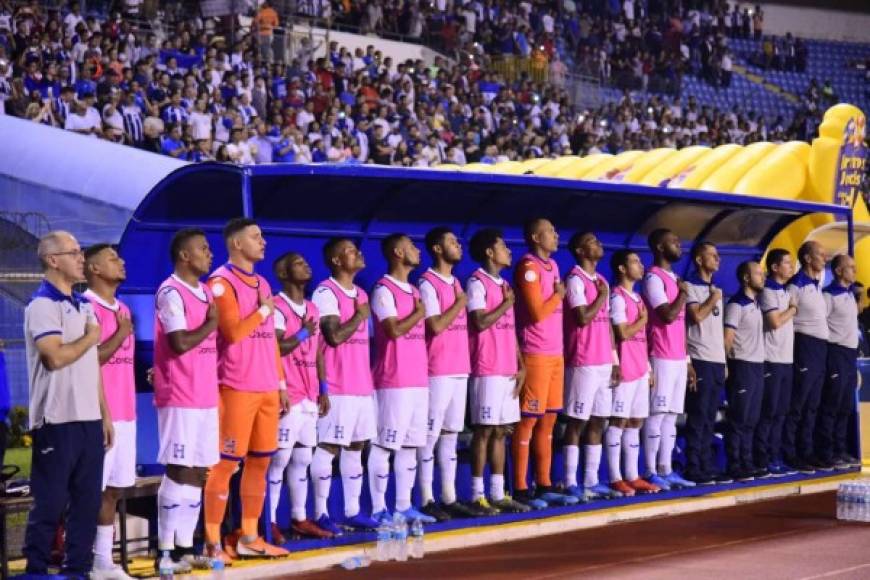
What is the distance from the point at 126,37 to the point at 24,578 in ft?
44.8

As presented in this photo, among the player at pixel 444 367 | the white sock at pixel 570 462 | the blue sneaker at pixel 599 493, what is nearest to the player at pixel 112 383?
the player at pixel 444 367

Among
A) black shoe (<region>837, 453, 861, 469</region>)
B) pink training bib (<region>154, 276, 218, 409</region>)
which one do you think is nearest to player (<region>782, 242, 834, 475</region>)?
black shoe (<region>837, 453, 861, 469</region>)

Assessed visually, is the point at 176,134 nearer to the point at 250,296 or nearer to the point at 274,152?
the point at 274,152

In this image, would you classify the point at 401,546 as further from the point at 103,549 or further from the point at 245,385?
the point at 103,549

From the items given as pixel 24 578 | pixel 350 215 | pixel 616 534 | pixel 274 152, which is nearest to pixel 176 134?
pixel 274 152

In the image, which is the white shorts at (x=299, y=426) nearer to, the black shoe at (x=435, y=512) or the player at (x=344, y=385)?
the player at (x=344, y=385)

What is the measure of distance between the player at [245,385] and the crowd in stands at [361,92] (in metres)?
8.38

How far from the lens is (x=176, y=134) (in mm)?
17547

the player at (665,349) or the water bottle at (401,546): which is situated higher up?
the player at (665,349)

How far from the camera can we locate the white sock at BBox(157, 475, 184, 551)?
836cm

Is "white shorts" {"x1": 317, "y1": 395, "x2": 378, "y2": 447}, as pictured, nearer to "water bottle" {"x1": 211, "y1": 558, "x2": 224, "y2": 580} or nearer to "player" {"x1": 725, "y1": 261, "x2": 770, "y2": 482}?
"water bottle" {"x1": 211, "y1": 558, "x2": 224, "y2": 580}

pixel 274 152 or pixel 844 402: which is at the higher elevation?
pixel 274 152

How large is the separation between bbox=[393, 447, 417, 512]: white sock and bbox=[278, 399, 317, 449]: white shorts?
2.70 feet

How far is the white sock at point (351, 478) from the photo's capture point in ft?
31.4
